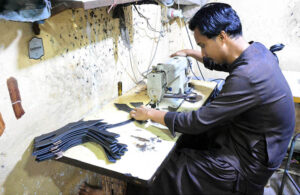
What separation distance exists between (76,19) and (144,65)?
3.87 feet

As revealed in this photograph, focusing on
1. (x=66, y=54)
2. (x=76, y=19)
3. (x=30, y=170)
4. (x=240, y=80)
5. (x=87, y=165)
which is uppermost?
(x=76, y=19)

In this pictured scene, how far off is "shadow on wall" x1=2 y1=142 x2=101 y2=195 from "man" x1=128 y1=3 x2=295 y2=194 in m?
0.62

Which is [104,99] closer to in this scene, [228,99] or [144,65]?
[144,65]

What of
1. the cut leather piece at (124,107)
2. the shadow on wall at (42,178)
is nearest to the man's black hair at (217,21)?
the cut leather piece at (124,107)

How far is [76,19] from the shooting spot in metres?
1.62

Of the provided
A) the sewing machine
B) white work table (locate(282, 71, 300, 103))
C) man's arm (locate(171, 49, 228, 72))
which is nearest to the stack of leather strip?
the sewing machine

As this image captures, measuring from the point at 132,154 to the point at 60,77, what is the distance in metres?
0.73

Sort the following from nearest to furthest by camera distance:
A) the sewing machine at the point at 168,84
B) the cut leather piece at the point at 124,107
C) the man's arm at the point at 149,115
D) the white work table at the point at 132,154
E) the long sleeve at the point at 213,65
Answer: the white work table at the point at 132,154 < the man's arm at the point at 149,115 < the sewing machine at the point at 168,84 < the cut leather piece at the point at 124,107 < the long sleeve at the point at 213,65

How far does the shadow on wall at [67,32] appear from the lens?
125cm

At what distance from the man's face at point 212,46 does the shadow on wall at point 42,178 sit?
4.09 ft

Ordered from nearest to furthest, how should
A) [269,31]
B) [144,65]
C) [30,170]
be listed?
[30,170] → [144,65] → [269,31]

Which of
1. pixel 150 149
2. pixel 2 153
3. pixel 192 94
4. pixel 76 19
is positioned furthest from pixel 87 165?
pixel 192 94

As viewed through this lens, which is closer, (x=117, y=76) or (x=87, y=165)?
(x=87, y=165)

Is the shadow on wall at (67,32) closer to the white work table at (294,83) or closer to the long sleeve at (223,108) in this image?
the long sleeve at (223,108)
